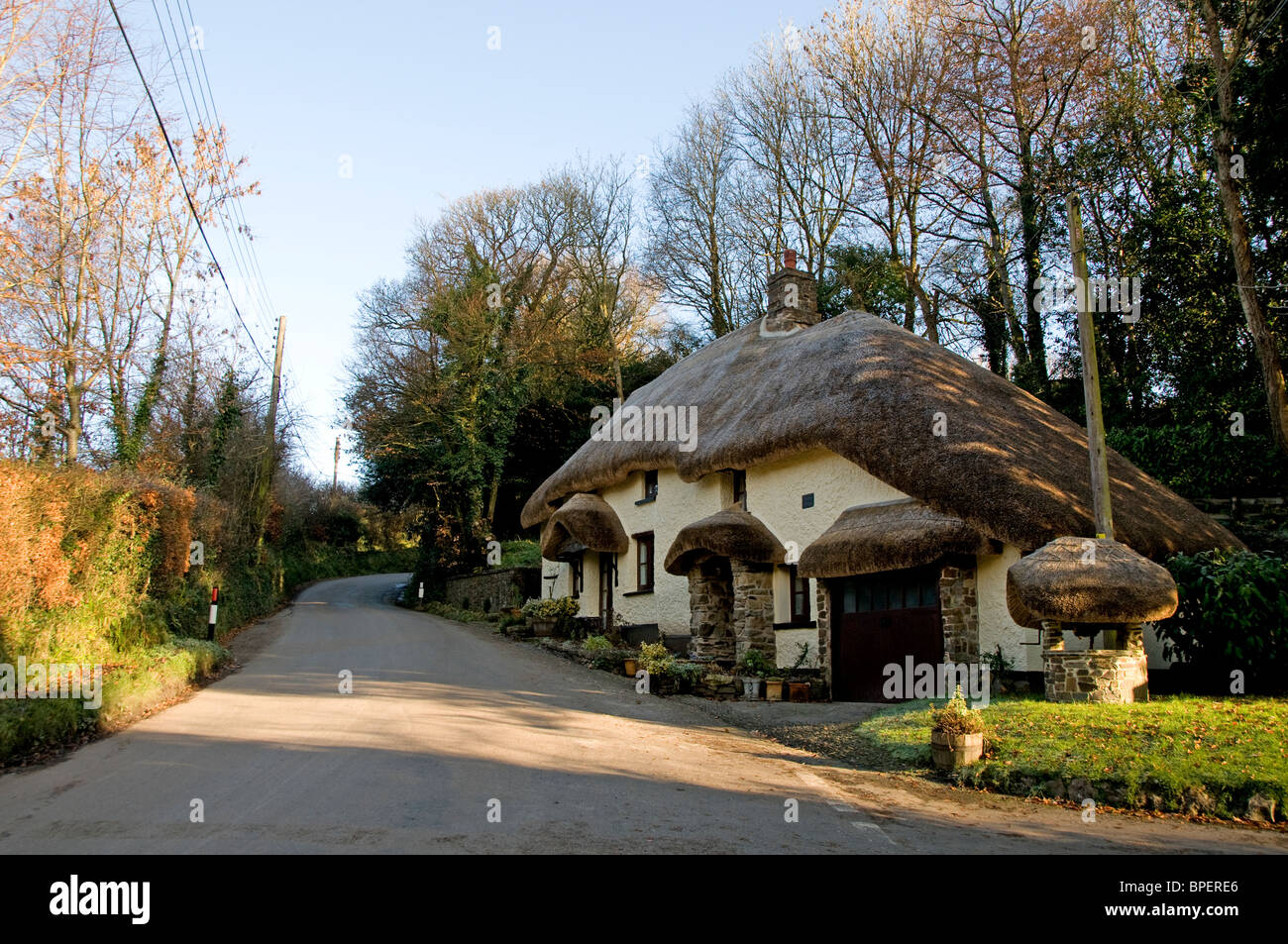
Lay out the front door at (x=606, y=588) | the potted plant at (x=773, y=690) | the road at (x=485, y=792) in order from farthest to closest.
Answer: the front door at (x=606, y=588), the potted plant at (x=773, y=690), the road at (x=485, y=792)

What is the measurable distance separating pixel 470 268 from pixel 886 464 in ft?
Answer: 83.3

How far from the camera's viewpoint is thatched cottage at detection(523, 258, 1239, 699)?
1426 cm

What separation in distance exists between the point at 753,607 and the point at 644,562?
5265mm

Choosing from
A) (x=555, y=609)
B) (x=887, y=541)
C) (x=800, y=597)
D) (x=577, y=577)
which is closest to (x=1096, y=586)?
(x=887, y=541)

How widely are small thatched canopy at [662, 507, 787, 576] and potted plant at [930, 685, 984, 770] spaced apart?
8.16 meters

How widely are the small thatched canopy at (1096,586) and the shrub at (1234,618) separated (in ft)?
5.64

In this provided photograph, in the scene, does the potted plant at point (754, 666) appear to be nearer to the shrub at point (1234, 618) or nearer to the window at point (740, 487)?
the window at point (740, 487)

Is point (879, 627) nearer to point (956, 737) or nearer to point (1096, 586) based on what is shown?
point (1096, 586)

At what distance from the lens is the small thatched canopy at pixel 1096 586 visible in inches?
434

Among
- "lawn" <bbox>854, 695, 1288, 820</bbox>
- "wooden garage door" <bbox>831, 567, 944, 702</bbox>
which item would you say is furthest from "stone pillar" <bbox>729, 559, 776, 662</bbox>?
"lawn" <bbox>854, 695, 1288, 820</bbox>

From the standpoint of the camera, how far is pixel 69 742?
10.0 m

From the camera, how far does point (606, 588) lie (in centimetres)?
2478

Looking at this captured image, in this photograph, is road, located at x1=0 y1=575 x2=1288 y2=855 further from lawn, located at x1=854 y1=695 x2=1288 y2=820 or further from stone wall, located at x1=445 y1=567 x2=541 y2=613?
stone wall, located at x1=445 y1=567 x2=541 y2=613

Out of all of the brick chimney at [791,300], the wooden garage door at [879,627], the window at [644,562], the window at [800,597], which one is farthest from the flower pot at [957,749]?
the brick chimney at [791,300]
